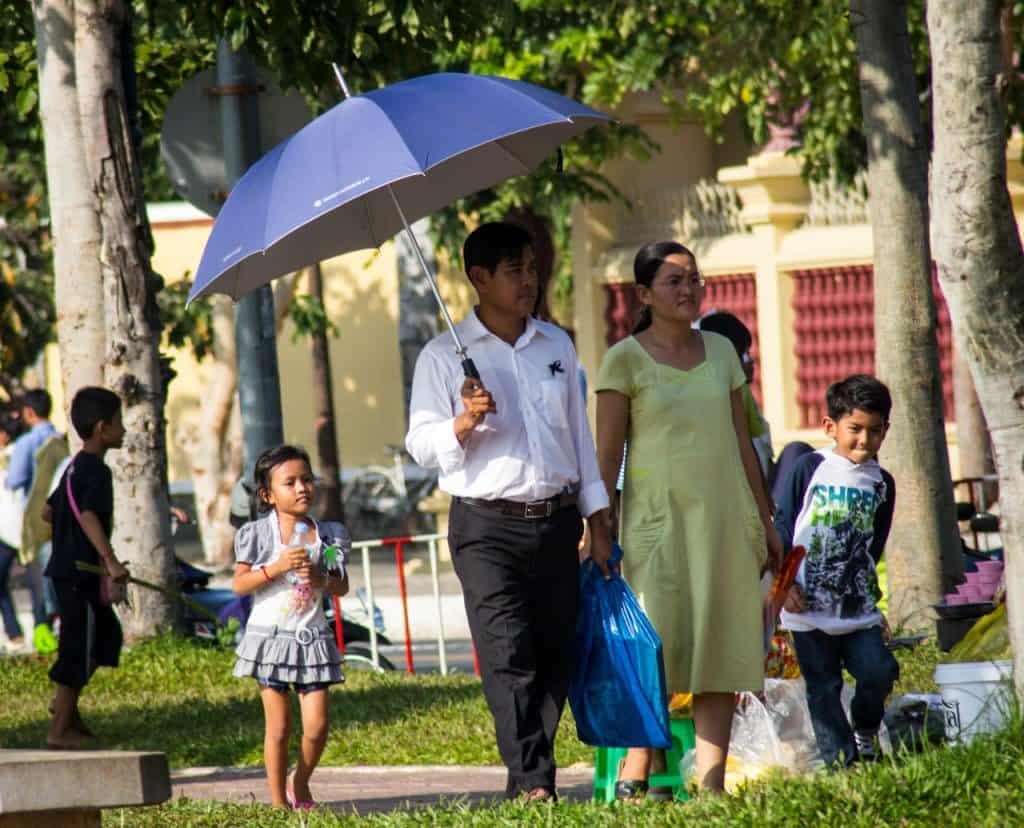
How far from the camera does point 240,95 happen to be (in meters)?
9.60

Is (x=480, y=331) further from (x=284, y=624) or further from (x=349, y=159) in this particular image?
(x=284, y=624)

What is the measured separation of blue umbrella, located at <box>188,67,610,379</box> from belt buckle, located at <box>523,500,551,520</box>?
457 millimetres

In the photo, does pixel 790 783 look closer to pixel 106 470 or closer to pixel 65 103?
pixel 106 470

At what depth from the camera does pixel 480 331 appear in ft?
20.6

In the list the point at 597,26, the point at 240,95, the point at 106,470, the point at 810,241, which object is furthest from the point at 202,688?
the point at 810,241

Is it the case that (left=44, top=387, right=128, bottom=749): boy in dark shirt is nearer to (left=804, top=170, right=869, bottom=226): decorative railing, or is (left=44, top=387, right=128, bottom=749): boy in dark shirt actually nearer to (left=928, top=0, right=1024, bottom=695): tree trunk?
(left=928, top=0, right=1024, bottom=695): tree trunk

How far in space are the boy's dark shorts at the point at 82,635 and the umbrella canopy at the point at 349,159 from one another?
2.98m

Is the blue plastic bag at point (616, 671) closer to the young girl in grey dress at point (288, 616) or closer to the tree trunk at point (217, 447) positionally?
the young girl in grey dress at point (288, 616)

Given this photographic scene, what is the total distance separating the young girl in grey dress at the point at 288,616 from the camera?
6.98 metres

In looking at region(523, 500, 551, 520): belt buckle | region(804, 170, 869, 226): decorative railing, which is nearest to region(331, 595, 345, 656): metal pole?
region(523, 500, 551, 520): belt buckle

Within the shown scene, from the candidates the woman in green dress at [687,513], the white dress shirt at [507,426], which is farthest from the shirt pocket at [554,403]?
the woman in green dress at [687,513]

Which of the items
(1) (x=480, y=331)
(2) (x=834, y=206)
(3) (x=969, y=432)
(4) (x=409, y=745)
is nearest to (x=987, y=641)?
(1) (x=480, y=331)

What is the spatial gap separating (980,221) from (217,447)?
17729 millimetres

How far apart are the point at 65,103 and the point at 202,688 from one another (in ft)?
11.5
